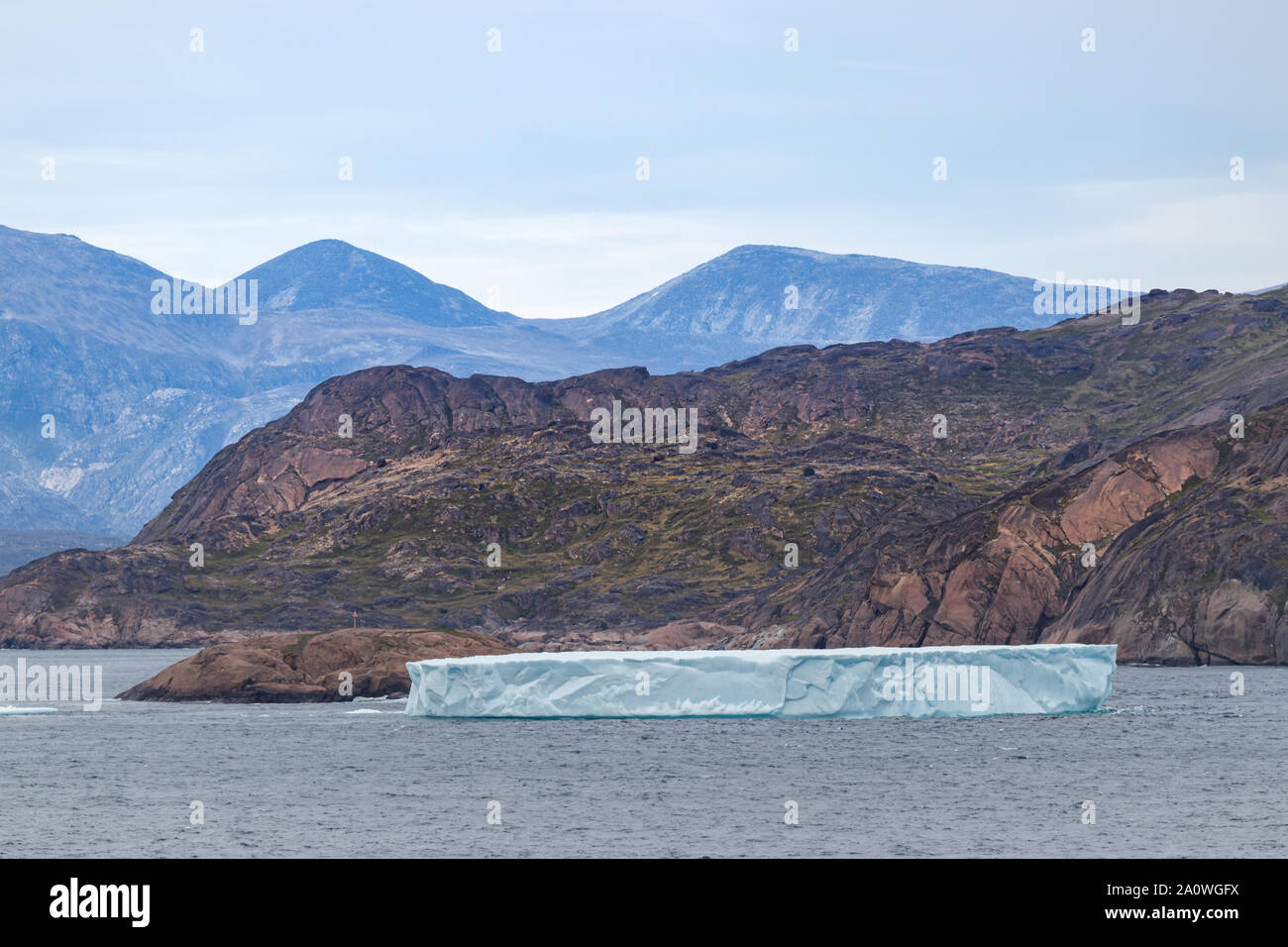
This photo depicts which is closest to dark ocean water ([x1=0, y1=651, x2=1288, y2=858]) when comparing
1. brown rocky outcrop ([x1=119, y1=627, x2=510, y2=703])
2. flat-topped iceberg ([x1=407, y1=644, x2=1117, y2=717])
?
flat-topped iceberg ([x1=407, y1=644, x2=1117, y2=717])

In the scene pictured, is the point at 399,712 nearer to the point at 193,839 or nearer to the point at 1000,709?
the point at 1000,709

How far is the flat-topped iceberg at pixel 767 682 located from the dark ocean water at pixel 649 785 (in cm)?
185

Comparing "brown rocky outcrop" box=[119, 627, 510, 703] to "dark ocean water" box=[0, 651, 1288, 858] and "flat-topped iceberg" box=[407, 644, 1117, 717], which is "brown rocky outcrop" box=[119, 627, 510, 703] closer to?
"dark ocean water" box=[0, 651, 1288, 858]

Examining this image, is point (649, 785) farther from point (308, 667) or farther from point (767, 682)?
point (308, 667)

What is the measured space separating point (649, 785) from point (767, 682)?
16980 millimetres

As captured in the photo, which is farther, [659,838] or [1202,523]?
[1202,523]

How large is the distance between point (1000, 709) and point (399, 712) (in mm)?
38134

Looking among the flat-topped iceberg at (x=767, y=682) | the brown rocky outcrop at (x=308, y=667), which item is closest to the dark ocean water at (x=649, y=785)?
the flat-topped iceberg at (x=767, y=682)

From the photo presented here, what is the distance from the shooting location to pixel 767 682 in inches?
3216

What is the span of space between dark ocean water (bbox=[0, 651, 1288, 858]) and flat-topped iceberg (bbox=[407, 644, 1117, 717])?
1.85m
